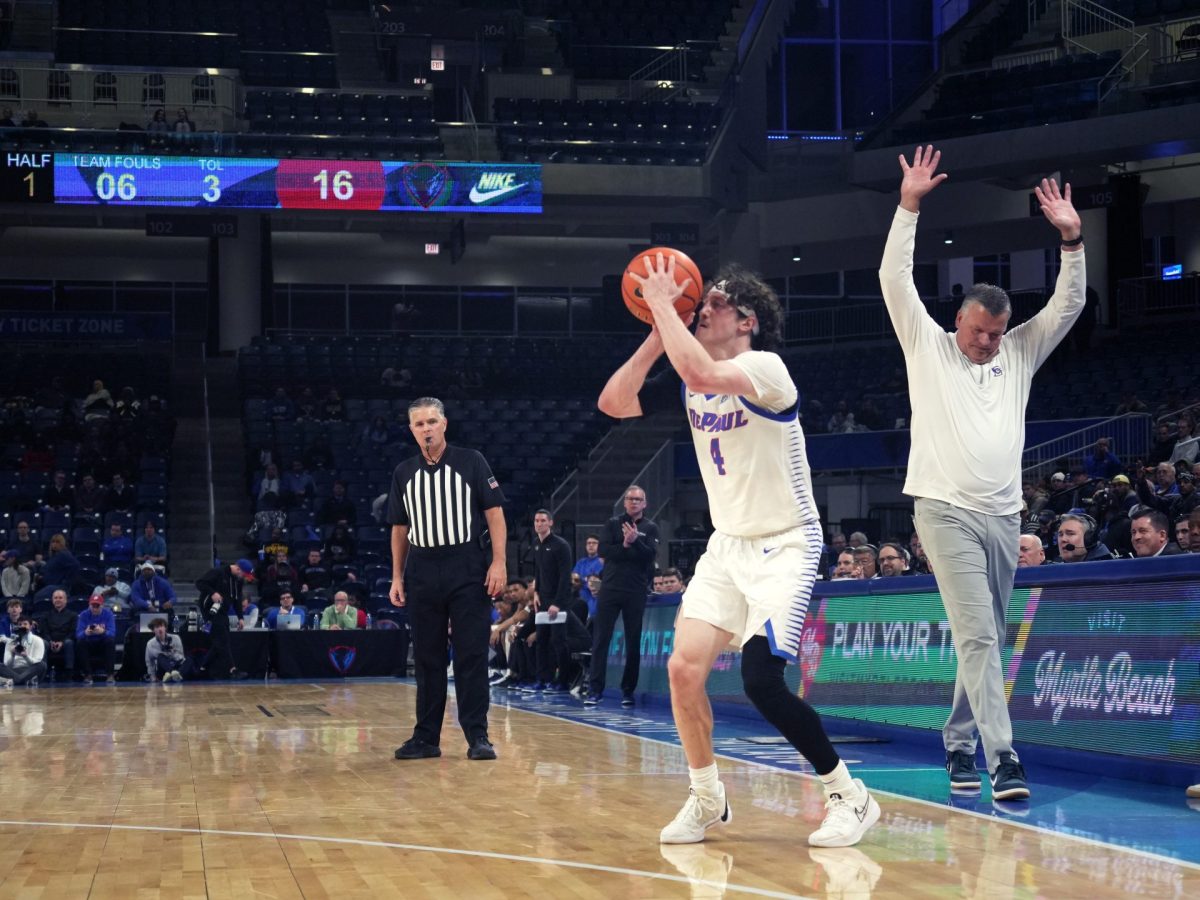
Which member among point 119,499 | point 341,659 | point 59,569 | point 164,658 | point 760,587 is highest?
point 119,499

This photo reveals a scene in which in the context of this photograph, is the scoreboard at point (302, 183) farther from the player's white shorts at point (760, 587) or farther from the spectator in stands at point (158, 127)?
the player's white shorts at point (760, 587)

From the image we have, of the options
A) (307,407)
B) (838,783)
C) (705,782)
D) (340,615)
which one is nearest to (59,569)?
(340,615)

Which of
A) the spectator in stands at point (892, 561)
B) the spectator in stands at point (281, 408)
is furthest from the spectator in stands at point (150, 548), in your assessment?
the spectator in stands at point (892, 561)

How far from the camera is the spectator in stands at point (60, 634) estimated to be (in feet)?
63.9

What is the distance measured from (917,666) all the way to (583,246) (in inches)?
1113

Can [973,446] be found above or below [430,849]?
above

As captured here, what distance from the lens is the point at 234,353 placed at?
107 feet

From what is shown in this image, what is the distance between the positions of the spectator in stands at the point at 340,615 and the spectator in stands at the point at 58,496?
585cm

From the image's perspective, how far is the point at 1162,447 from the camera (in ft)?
62.0

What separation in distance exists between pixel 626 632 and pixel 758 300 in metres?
8.09

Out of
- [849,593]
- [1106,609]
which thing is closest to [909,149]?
[849,593]

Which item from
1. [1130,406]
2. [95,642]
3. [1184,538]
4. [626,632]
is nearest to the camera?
[1184,538]

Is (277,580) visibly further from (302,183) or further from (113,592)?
(302,183)

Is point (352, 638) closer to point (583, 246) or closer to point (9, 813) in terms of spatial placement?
point (9, 813)
